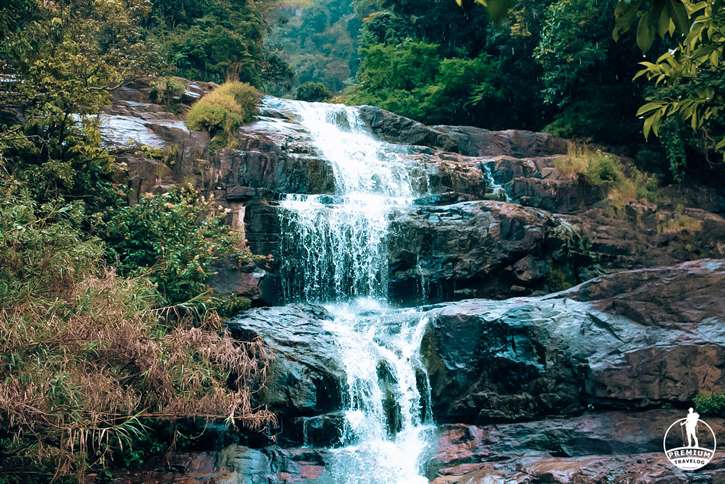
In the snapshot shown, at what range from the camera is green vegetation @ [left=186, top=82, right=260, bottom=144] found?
18.1 metres

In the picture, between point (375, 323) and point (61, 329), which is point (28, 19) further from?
point (375, 323)

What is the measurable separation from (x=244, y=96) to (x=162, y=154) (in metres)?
4.05

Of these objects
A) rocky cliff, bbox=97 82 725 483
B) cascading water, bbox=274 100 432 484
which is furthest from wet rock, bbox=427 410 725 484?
cascading water, bbox=274 100 432 484

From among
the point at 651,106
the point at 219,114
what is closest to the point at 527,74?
the point at 219,114

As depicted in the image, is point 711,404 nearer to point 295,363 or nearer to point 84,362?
point 295,363

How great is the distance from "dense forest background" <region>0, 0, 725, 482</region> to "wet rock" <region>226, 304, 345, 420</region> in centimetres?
31

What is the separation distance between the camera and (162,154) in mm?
16453

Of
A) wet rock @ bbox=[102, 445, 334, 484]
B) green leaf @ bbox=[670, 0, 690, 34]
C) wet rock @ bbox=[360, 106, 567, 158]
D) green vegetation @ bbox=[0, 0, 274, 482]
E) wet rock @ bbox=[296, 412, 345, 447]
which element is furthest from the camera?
wet rock @ bbox=[360, 106, 567, 158]

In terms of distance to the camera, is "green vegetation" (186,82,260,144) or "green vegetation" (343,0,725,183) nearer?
"green vegetation" (186,82,260,144)

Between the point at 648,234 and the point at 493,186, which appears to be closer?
the point at 648,234

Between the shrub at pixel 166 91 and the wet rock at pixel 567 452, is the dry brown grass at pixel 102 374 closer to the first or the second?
the wet rock at pixel 567 452

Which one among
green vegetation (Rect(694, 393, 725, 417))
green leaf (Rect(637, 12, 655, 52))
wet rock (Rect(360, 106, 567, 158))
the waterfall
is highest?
wet rock (Rect(360, 106, 567, 158))

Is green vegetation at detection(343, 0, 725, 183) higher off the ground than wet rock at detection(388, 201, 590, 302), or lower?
higher

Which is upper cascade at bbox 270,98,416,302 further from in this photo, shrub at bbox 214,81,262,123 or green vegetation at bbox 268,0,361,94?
green vegetation at bbox 268,0,361,94
